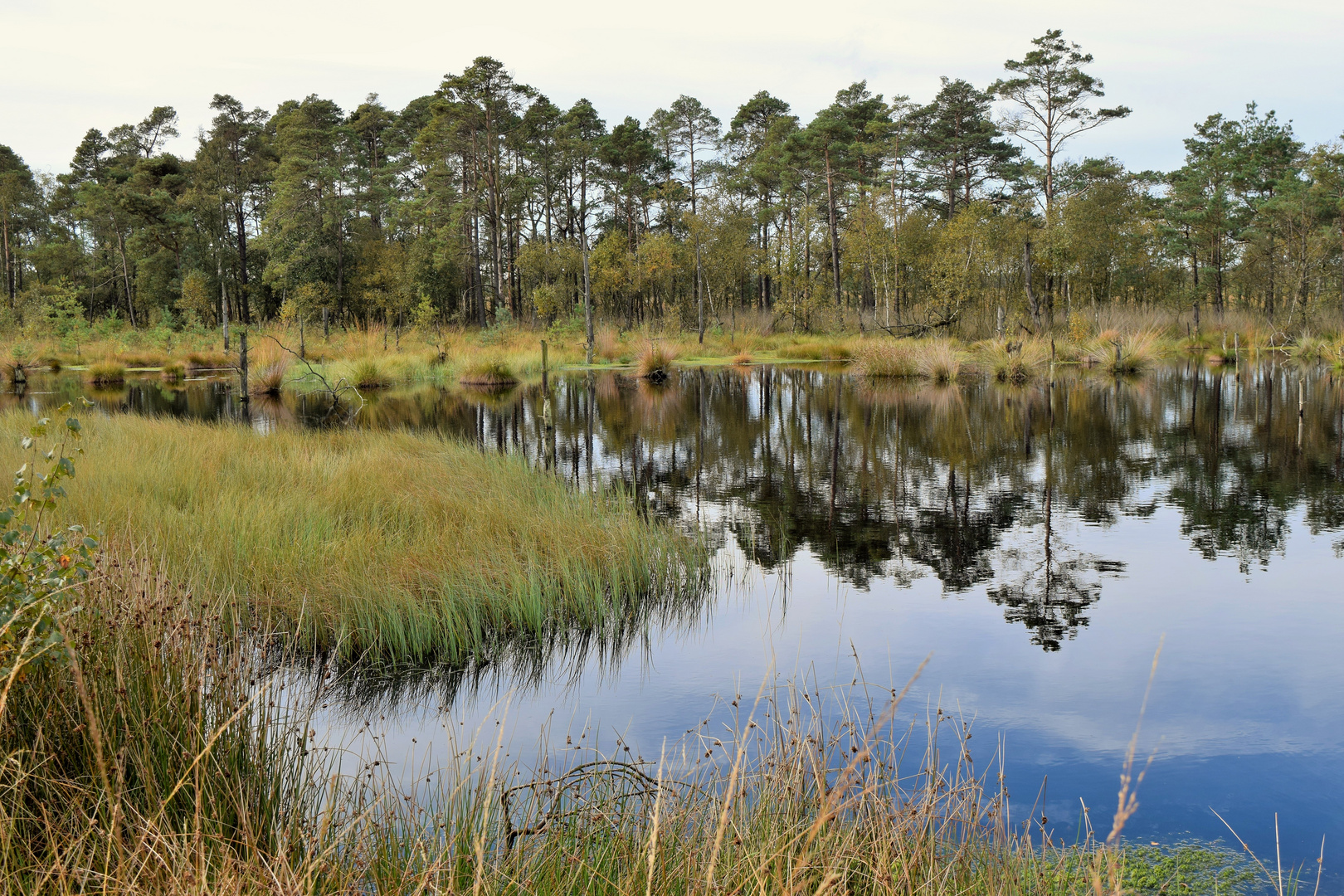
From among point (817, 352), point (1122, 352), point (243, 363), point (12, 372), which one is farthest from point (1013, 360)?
point (12, 372)

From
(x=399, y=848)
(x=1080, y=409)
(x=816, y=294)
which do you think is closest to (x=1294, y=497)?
(x=1080, y=409)

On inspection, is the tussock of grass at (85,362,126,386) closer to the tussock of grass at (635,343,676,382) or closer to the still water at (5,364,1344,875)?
the tussock of grass at (635,343,676,382)

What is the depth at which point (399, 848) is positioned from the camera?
8.21ft

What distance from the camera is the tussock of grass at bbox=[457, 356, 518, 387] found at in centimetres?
2550

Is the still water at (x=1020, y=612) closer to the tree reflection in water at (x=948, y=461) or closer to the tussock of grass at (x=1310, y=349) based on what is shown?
the tree reflection in water at (x=948, y=461)

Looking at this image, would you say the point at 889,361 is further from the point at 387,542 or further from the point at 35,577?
the point at 35,577

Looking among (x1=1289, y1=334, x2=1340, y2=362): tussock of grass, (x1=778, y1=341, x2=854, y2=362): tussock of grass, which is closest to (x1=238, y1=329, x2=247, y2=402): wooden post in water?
(x1=778, y1=341, x2=854, y2=362): tussock of grass

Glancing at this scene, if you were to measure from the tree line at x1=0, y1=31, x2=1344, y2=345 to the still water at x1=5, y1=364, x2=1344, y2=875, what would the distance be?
68.1 feet

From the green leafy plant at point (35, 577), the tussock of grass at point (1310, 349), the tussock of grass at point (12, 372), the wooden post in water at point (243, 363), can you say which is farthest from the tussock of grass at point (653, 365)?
the green leafy plant at point (35, 577)

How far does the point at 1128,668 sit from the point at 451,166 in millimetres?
44716

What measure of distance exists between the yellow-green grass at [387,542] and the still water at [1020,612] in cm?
39

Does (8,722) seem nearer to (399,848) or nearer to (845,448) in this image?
(399,848)

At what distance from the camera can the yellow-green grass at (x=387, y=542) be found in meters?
5.07

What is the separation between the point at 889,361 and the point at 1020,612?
19.3m
